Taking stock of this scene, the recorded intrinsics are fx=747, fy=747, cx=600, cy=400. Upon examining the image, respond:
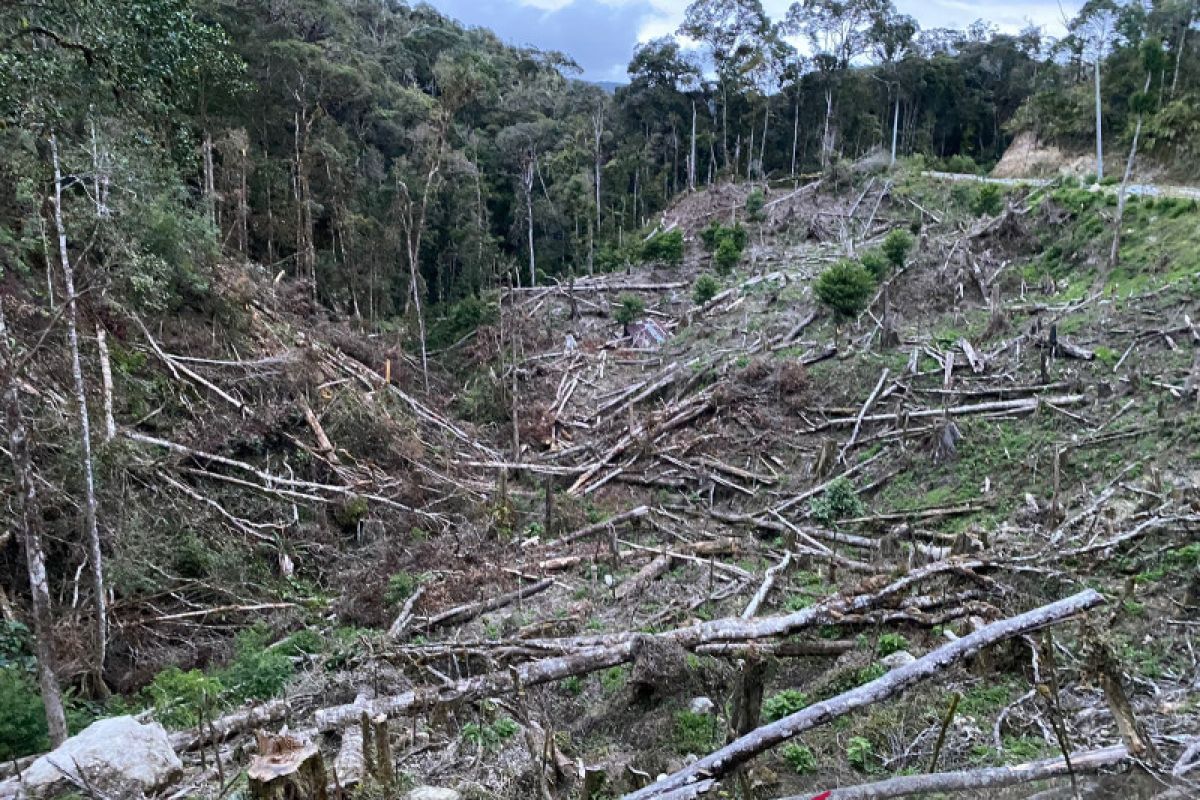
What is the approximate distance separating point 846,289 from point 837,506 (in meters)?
7.04

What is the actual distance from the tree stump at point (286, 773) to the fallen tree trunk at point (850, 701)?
146cm

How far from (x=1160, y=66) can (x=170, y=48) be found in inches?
1162

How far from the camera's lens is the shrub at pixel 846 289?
1622 cm

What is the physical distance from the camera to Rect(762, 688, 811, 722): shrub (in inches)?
213

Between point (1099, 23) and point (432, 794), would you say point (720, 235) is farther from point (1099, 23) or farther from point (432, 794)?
point (432, 794)

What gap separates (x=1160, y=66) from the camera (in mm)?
24531

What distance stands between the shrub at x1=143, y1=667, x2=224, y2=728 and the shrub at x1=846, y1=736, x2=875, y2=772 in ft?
15.2

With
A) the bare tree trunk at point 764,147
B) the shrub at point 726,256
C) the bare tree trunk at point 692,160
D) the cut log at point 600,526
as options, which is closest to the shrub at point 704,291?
the shrub at point 726,256

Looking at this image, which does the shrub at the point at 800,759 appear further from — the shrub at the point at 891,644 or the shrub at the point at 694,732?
the shrub at the point at 891,644

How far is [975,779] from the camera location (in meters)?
3.15

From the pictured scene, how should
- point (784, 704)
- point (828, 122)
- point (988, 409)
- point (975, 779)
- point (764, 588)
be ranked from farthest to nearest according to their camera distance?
point (828, 122) < point (988, 409) < point (764, 588) < point (784, 704) < point (975, 779)

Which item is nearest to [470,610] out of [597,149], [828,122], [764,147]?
[597,149]

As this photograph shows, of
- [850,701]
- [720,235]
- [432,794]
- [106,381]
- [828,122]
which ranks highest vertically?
[828,122]

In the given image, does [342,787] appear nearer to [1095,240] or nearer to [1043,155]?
[1095,240]
